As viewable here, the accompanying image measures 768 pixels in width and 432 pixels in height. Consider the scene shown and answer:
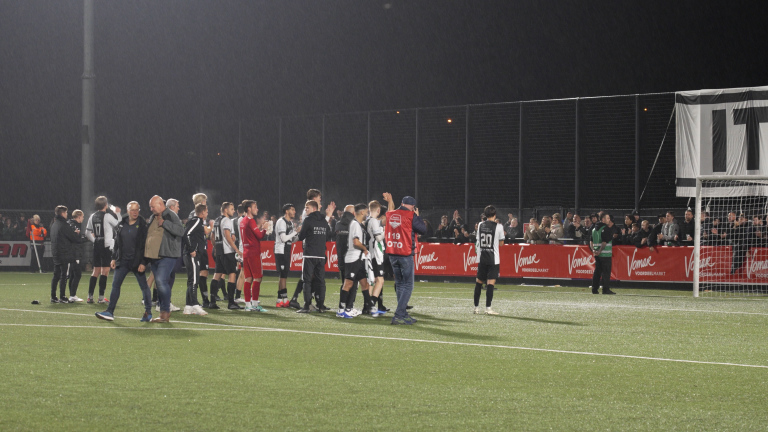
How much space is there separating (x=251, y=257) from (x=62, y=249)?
14.1 ft

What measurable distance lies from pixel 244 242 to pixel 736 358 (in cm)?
908

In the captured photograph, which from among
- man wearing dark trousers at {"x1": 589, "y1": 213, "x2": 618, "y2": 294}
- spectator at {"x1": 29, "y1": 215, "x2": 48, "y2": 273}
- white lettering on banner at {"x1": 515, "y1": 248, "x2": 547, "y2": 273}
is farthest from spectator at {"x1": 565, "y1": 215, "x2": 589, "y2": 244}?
spectator at {"x1": 29, "y1": 215, "x2": 48, "y2": 273}

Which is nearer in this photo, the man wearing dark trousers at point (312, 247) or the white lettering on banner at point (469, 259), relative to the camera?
the man wearing dark trousers at point (312, 247)

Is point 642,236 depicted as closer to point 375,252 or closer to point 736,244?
point 736,244

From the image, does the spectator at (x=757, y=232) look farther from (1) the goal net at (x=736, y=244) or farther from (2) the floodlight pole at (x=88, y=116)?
(2) the floodlight pole at (x=88, y=116)

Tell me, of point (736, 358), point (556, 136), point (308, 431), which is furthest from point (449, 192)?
point (308, 431)

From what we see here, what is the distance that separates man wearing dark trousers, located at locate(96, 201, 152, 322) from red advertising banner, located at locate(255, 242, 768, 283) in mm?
11055

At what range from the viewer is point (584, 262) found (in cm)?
2419

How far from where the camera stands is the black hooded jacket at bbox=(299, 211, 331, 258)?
1490 centimetres

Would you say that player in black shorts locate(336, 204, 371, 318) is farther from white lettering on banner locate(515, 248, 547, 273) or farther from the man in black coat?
white lettering on banner locate(515, 248, 547, 273)

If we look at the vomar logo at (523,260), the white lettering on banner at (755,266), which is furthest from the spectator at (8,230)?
the white lettering on banner at (755,266)

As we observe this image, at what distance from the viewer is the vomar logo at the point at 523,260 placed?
2503 cm

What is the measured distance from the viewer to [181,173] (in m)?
38.2

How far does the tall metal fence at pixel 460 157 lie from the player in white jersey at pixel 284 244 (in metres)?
18.3
